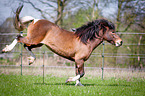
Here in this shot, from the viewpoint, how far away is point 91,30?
20.4 ft

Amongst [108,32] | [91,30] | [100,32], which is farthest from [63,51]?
[108,32]

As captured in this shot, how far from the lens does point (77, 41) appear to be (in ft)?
19.6

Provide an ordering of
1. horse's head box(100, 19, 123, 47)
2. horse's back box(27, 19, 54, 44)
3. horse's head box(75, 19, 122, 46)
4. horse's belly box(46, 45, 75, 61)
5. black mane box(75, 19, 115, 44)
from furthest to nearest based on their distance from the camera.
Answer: horse's head box(100, 19, 123, 47)
horse's head box(75, 19, 122, 46)
black mane box(75, 19, 115, 44)
horse's belly box(46, 45, 75, 61)
horse's back box(27, 19, 54, 44)

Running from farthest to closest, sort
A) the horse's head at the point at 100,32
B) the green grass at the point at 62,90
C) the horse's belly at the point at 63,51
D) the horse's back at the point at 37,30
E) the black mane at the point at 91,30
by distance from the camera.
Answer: the horse's head at the point at 100,32 → the black mane at the point at 91,30 → the horse's belly at the point at 63,51 → the horse's back at the point at 37,30 → the green grass at the point at 62,90

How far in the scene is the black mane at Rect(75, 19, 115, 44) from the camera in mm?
6071

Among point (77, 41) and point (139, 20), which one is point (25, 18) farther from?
point (139, 20)

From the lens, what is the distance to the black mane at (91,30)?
6.07 m

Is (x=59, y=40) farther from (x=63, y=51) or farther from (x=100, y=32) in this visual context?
(x=100, y=32)

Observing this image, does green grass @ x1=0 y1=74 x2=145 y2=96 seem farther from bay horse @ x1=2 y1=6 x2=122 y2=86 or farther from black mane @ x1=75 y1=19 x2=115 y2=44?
black mane @ x1=75 y1=19 x2=115 y2=44

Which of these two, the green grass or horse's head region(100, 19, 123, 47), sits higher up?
horse's head region(100, 19, 123, 47)

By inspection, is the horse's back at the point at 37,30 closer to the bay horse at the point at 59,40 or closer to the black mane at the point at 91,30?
the bay horse at the point at 59,40

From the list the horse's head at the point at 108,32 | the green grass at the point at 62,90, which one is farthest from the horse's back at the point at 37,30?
the horse's head at the point at 108,32

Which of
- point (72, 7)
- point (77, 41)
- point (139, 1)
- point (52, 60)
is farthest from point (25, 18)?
point (139, 1)

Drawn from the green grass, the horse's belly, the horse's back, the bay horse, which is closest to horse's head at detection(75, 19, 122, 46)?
the bay horse
